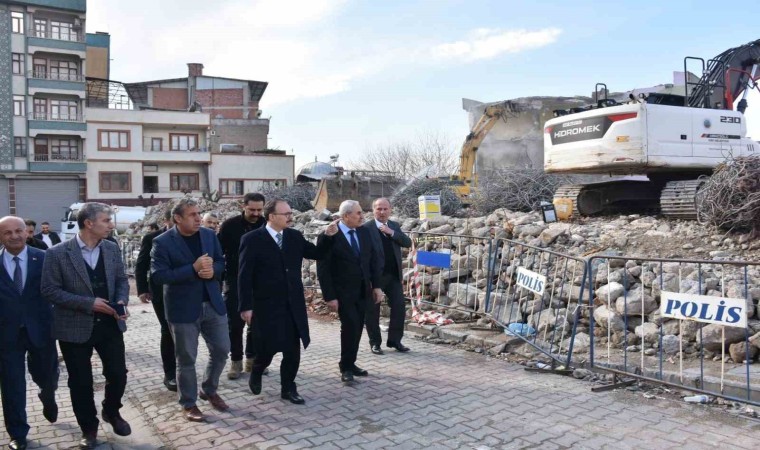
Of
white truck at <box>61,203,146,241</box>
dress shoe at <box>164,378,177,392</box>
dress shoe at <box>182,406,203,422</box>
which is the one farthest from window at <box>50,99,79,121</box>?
dress shoe at <box>182,406,203,422</box>

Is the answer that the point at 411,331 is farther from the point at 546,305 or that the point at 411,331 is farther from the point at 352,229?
the point at 352,229

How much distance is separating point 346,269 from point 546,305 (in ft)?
10.9

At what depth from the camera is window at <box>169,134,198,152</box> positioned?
156 ft

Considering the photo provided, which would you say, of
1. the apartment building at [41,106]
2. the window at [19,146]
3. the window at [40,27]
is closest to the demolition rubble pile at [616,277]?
the apartment building at [41,106]

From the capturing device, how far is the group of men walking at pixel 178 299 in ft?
15.1

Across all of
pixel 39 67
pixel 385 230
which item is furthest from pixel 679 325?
pixel 39 67

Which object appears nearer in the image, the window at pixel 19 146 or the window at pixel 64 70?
the window at pixel 19 146

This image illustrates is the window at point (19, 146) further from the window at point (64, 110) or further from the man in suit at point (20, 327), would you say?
the man in suit at point (20, 327)

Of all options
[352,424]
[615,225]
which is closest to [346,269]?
[352,424]

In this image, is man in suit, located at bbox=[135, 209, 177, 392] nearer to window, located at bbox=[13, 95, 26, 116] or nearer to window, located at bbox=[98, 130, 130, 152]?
window, located at bbox=[98, 130, 130, 152]

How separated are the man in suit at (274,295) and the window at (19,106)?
44.9m

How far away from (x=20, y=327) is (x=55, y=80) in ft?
150

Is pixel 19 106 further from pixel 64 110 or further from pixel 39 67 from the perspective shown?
pixel 39 67

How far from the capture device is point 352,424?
199 inches
